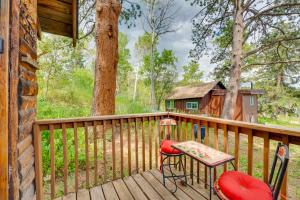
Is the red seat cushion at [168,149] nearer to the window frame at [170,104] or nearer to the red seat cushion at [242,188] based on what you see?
the red seat cushion at [242,188]

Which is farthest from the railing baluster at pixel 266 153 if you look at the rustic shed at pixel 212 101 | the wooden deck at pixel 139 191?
the rustic shed at pixel 212 101

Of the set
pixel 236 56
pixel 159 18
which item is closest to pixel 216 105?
pixel 236 56

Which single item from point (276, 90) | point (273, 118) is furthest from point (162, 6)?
point (273, 118)

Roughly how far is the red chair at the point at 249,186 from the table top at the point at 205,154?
0.59ft

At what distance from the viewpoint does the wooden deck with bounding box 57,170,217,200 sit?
2207 mm

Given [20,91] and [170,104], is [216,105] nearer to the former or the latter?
[170,104]

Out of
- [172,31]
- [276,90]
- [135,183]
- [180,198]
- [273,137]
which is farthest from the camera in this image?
[276,90]

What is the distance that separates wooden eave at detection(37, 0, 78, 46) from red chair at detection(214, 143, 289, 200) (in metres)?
2.82

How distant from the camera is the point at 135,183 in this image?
8.34ft

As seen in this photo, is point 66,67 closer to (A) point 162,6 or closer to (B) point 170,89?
(A) point 162,6

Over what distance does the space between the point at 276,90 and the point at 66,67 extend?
69.6 feet

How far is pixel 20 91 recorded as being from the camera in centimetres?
131

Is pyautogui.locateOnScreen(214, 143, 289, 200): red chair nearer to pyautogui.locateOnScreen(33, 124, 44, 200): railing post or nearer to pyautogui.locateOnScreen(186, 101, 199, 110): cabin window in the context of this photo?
pyautogui.locateOnScreen(33, 124, 44, 200): railing post

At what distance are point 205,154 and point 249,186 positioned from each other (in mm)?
567
